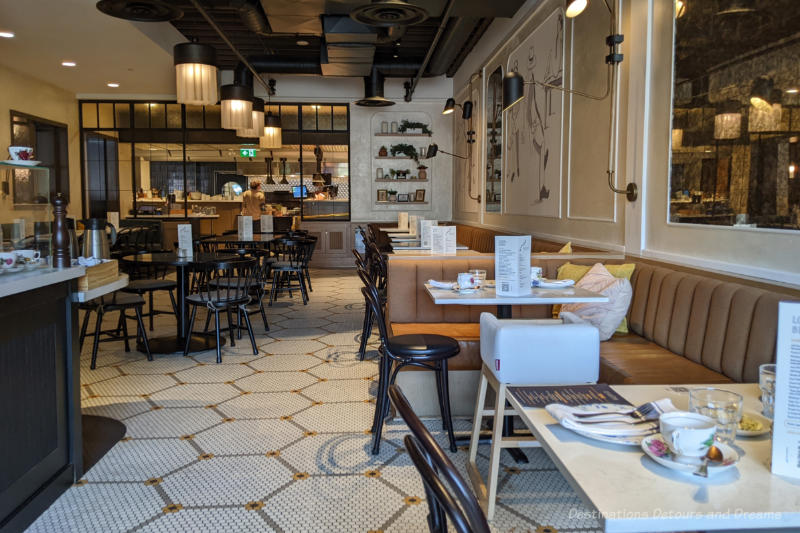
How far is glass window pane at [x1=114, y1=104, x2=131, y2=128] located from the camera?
11.8 metres

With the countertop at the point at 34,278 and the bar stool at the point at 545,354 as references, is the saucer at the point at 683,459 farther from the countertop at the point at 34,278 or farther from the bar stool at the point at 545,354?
the countertop at the point at 34,278

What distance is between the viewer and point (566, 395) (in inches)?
Answer: 62.9

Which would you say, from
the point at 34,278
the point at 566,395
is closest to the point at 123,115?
the point at 34,278

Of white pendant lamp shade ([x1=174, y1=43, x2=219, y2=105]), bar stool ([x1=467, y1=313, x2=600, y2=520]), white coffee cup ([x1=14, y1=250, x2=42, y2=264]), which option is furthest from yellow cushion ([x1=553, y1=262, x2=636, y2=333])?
white pendant lamp shade ([x1=174, y1=43, x2=219, y2=105])

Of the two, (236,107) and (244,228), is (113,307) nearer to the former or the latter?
(244,228)

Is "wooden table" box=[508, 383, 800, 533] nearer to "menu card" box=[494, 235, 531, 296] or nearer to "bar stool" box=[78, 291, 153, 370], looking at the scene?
"menu card" box=[494, 235, 531, 296]

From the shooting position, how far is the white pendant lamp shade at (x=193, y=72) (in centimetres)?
609

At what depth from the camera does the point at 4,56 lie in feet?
27.8

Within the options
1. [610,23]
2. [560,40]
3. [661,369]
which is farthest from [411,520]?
[560,40]

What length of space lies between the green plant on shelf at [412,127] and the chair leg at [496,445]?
34.4 ft

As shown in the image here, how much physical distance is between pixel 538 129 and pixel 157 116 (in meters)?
8.64

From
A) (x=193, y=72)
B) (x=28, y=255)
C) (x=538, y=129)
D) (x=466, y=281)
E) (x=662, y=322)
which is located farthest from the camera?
(x=538, y=129)

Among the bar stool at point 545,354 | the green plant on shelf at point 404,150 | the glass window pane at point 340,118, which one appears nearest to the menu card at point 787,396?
the bar stool at point 545,354

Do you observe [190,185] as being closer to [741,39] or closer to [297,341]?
[297,341]
